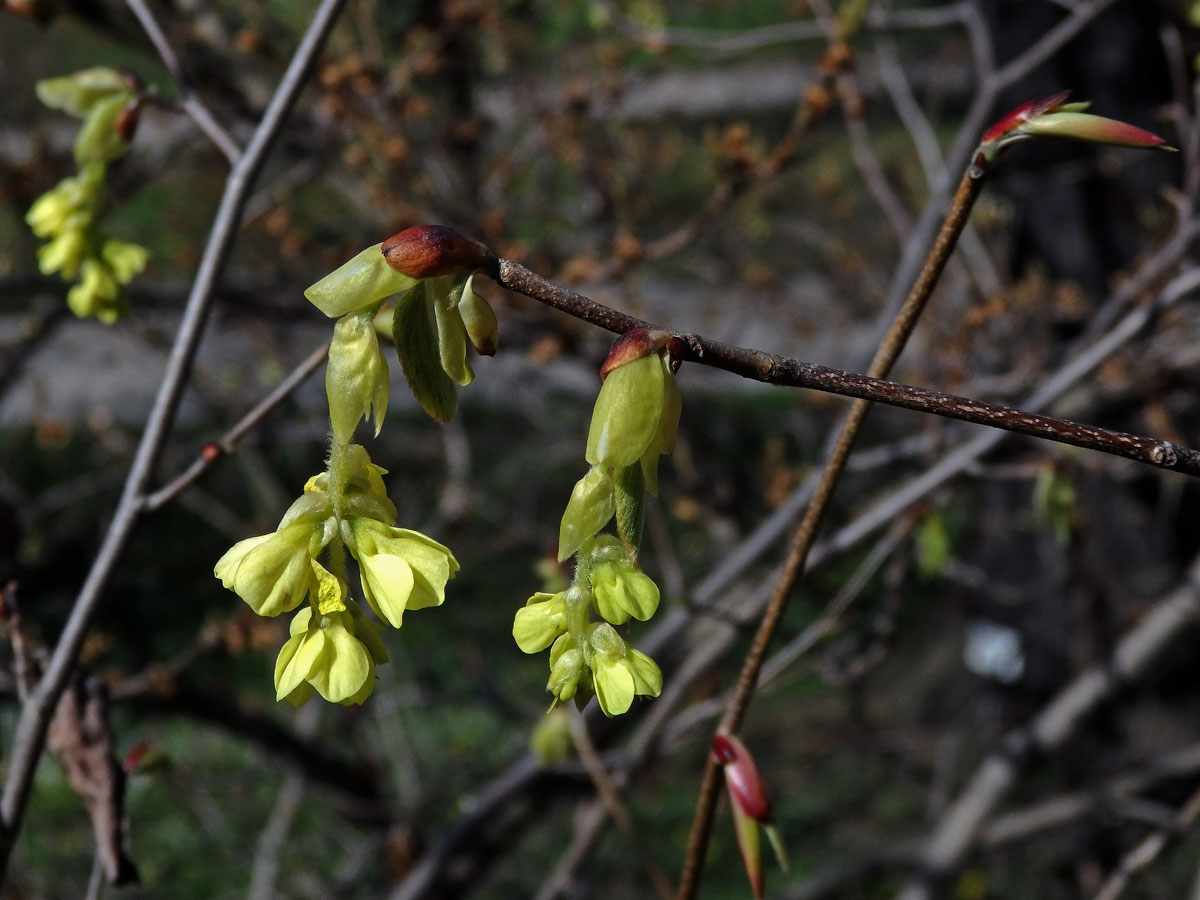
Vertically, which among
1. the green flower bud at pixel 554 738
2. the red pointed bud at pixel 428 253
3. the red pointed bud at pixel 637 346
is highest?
the red pointed bud at pixel 428 253

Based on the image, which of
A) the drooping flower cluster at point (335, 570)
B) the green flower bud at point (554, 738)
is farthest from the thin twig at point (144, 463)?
the green flower bud at point (554, 738)

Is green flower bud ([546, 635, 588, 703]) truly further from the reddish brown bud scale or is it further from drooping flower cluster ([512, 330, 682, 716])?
the reddish brown bud scale

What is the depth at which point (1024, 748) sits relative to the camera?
2.34m

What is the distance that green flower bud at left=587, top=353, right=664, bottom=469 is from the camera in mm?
580

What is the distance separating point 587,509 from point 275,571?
7.5 inches

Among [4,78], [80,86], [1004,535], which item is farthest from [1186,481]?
[4,78]

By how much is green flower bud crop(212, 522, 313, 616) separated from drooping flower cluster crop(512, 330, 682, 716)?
136mm

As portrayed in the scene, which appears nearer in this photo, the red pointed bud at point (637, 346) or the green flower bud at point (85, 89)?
the red pointed bud at point (637, 346)

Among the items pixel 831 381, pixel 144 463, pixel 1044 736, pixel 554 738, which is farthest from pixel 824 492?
pixel 1044 736

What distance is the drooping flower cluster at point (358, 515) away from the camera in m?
0.60

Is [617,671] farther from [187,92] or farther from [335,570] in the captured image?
[187,92]

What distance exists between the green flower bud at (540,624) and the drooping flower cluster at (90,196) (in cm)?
86

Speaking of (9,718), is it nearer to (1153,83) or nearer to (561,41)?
(561,41)

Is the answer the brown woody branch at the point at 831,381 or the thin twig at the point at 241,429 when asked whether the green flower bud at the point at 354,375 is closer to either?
the brown woody branch at the point at 831,381
